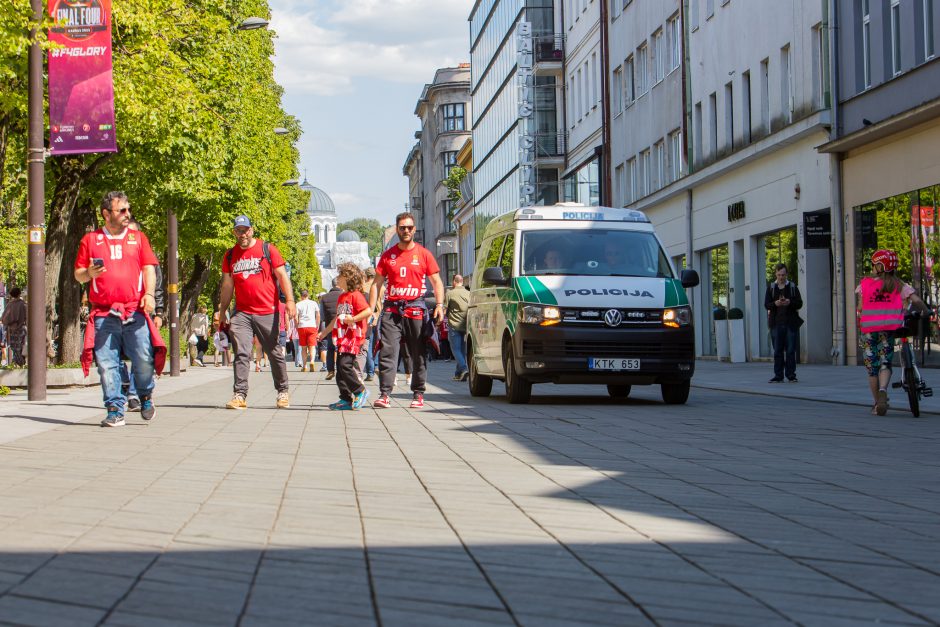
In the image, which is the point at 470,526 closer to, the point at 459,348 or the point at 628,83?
the point at 459,348

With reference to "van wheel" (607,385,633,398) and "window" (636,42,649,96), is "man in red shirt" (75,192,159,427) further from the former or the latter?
"window" (636,42,649,96)

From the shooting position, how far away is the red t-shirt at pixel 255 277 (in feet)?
50.8

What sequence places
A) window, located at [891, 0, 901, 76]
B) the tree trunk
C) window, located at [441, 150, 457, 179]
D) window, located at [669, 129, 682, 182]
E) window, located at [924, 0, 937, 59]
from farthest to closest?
window, located at [441, 150, 457, 179] → the tree trunk → window, located at [669, 129, 682, 182] → window, located at [891, 0, 901, 76] → window, located at [924, 0, 937, 59]

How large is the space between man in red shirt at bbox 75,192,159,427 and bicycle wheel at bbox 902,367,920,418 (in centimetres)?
698

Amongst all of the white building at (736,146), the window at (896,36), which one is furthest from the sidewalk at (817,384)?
the window at (896,36)

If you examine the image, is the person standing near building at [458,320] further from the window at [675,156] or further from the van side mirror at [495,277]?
the window at [675,156]

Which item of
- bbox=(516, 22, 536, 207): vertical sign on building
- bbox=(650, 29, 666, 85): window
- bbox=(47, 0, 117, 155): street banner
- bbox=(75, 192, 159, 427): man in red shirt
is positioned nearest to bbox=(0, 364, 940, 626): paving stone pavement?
bbox=(75, 192, 159, 427): man in red shirt

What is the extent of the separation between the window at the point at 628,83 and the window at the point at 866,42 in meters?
19.7

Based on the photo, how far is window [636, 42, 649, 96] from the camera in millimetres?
44594

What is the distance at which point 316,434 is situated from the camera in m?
11.9

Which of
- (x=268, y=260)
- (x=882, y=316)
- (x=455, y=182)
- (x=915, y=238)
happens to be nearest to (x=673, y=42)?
(x=915, y=238)

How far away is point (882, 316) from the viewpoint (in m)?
14.4

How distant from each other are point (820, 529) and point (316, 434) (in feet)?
19.8

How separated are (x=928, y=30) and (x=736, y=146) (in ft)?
38.0
